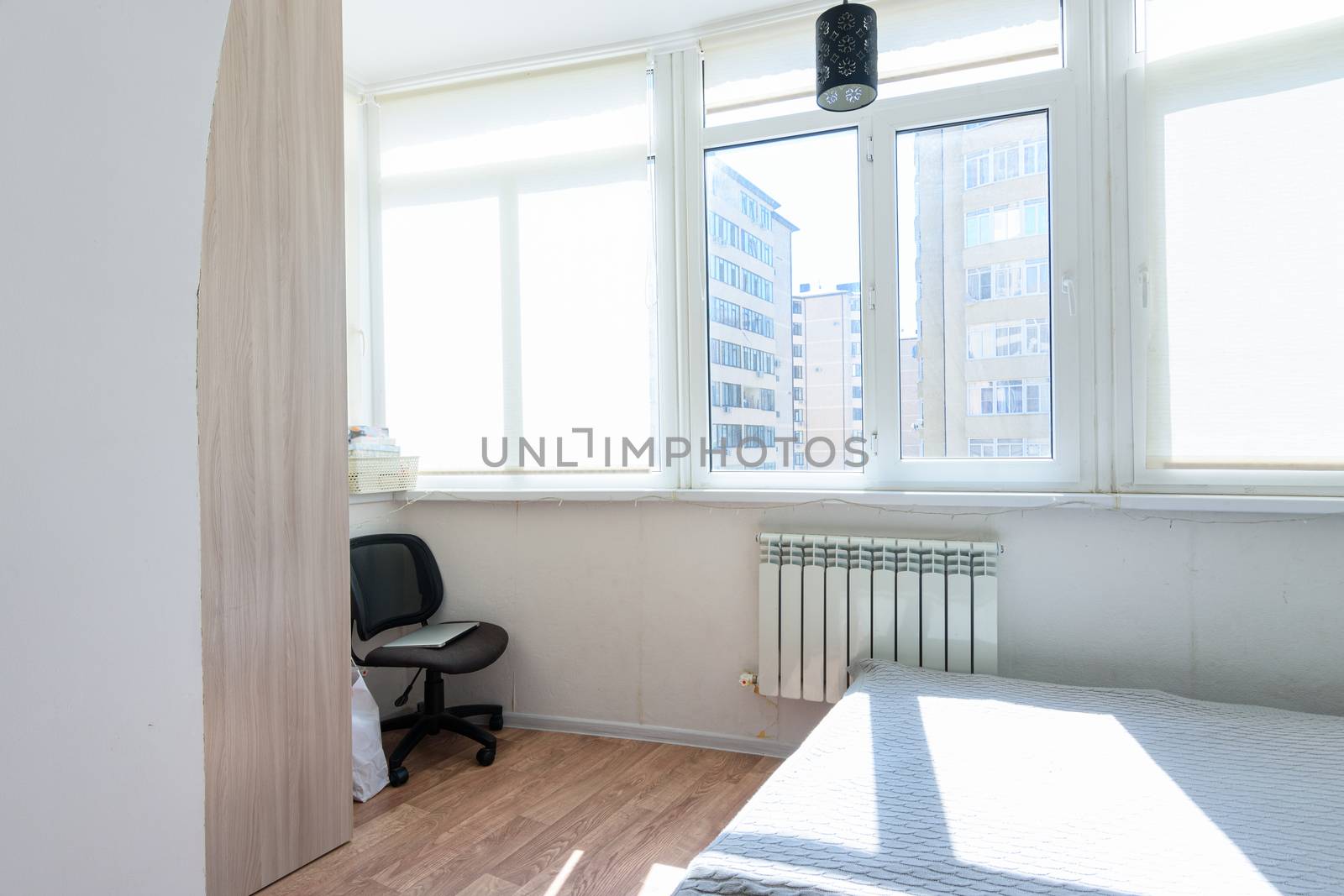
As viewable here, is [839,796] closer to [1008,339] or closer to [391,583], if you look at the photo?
[1008,339]

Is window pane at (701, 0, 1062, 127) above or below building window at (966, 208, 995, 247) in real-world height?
above

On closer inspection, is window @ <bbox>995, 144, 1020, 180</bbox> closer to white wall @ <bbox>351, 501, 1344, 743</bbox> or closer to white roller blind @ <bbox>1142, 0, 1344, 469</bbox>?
white roller blind @ <bbox>1142, 0, 1344, 469</bbox>

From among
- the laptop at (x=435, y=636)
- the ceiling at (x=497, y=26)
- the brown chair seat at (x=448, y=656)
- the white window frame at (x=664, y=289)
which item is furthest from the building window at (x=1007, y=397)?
the laptop at (x=435, y=636)

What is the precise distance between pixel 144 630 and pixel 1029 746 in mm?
1959

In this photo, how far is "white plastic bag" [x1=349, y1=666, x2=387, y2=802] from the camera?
2.68 m

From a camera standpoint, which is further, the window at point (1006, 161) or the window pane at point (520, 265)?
the window pane at point (520, 265)

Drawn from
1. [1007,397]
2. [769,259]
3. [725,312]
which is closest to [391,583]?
[725,312]

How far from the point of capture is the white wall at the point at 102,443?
1.08 m

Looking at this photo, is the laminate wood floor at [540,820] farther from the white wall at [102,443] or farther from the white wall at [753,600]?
the white wall at [102,443]

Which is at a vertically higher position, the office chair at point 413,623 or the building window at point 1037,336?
the building window at point 1037,336

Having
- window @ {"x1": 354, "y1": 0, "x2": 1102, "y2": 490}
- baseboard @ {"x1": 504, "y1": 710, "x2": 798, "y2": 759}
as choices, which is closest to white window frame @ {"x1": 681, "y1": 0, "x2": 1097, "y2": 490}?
window @ {"x1": 354, "y1": 0, "x2": 1102, "y2": 490}

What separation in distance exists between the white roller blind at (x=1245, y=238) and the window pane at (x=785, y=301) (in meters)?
1.01

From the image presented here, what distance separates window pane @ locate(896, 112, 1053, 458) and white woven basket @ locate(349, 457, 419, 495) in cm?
210

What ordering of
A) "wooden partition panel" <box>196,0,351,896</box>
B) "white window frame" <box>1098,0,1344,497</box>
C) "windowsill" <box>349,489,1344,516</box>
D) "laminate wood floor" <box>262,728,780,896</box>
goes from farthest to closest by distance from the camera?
"white window frame" <box>1098,0,1344,497</box> → "windowsill" <box>349,489,1344,516</box> → "laminate wood floor" <box>262,728,780,896</box> → "wooden partition panel" <box>196,0,351,896</box>
